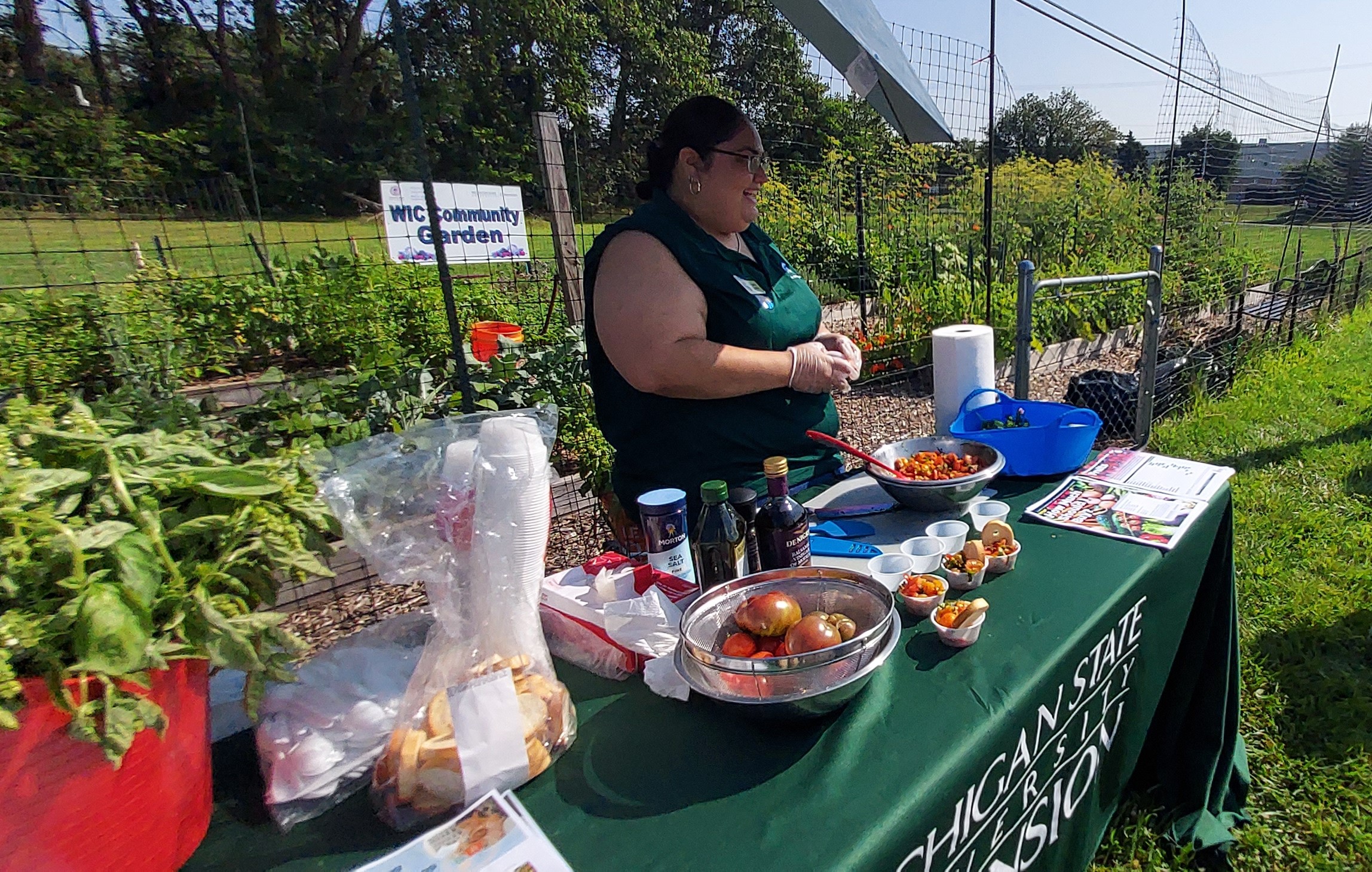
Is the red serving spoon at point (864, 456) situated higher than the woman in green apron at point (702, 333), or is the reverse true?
the woman in green apron at point (702, 333)

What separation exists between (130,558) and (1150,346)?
12.6 ft

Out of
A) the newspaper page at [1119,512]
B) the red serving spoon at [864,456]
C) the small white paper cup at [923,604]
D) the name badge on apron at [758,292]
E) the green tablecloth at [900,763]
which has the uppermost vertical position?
the name badge on apron at [758,292]

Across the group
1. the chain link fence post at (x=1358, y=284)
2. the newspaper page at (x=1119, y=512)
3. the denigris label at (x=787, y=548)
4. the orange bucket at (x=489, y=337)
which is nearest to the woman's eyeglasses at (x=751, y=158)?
the denigris label at (x=787, y=548)

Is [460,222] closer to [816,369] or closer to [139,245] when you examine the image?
[816,369]

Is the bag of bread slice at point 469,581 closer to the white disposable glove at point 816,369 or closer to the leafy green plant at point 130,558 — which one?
the leafy green plant at point 130,558

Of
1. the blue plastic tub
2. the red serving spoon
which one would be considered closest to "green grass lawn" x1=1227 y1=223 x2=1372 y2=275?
the blue plastic tub

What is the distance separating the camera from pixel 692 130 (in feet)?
5.38

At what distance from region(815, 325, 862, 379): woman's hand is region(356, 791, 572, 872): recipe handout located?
130cm

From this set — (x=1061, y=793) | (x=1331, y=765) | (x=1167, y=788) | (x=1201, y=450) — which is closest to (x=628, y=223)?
(x=1061, y=793)

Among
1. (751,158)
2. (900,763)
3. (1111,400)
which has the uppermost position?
(751,158)

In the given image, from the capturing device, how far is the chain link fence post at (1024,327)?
2.81m

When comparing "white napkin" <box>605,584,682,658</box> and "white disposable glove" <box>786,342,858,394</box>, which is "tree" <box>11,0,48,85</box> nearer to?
"white disposable glove" <box>786,342,858,394</box>

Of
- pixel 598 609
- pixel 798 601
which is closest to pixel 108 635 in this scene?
pixel 598 609

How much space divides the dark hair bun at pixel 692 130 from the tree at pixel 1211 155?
322 inches
